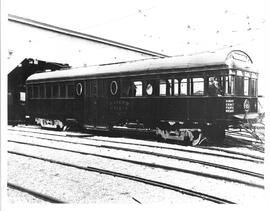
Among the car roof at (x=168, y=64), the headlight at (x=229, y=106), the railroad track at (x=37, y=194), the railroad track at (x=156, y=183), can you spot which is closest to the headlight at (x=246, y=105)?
the headlight at (x=229, y=106)

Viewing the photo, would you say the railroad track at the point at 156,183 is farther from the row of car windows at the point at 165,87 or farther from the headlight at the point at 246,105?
the headlight at the point at 246,105

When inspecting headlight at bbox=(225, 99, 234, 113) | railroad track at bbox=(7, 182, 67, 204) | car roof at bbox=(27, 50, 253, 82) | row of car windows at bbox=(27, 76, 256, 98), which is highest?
car roof at bbox=(27, 50, 253, 82)

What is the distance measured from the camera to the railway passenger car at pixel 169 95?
9.22 metres

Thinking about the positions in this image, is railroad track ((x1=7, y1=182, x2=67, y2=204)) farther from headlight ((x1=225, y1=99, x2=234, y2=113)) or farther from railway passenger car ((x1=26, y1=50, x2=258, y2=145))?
headlight ((x1=225, y1=99, x2=234, y2=113))

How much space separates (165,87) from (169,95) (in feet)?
0.97

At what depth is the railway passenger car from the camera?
363 inches

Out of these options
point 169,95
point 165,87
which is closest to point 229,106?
point 169,95

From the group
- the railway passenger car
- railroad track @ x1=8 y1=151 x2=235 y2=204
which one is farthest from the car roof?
railroad track @ x1=8 y1=151 x2=235 y2=204

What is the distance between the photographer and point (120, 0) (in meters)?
7.05

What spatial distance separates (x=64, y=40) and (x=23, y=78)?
6.66m

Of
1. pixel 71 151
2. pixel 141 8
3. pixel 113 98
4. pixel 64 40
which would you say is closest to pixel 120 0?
pixel 141 8

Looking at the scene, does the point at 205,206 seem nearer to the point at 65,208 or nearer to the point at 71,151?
the point at 65,208

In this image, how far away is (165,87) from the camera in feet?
33.2

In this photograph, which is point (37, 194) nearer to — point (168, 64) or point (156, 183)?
point (156, 183)
